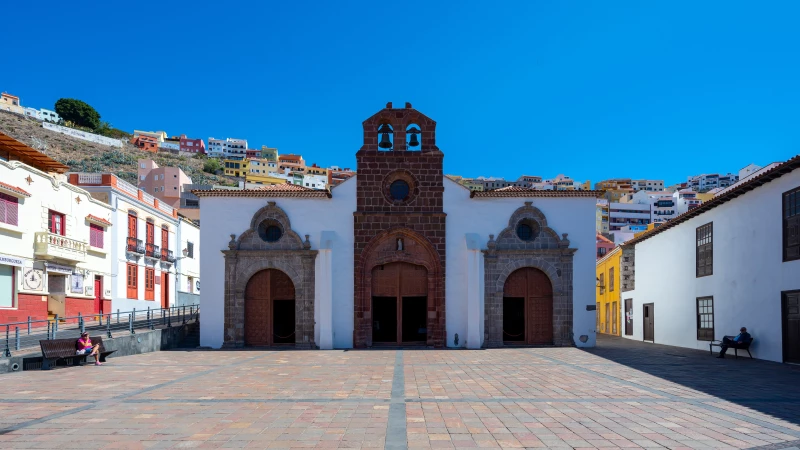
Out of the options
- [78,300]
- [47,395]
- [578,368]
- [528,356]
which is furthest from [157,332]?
[578,368]

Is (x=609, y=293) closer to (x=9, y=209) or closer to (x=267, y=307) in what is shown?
(x=267, y=307)

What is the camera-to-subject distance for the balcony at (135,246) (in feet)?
101

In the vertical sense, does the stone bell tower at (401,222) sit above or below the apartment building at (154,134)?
below

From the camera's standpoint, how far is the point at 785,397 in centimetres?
1038

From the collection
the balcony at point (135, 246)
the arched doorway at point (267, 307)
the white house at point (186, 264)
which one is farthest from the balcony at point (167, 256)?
Result: the arched doorway at point (267, 307)

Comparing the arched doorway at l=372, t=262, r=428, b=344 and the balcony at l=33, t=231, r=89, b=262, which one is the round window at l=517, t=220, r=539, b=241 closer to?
the arched doorway at l=372, t=262, r=428, b=344

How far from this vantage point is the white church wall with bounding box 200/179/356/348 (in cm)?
2198

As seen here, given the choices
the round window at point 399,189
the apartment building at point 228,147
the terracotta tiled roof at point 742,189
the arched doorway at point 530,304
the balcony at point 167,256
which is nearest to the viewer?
the terracotta tiled roof at point 742,189

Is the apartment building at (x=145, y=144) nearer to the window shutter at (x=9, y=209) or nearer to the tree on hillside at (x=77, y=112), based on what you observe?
A: the tree on hillside at (x=77, y=112)

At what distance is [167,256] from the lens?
3562 centimetres

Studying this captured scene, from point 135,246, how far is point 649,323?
2458 cm

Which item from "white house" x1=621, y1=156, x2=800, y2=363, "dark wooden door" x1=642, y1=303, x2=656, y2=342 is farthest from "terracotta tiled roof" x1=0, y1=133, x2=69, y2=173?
"dark wooden door" x1=642, y1=303, x2=656, y2=342

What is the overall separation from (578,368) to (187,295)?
29515 mm

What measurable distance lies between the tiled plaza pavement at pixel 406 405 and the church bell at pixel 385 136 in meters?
9.17
